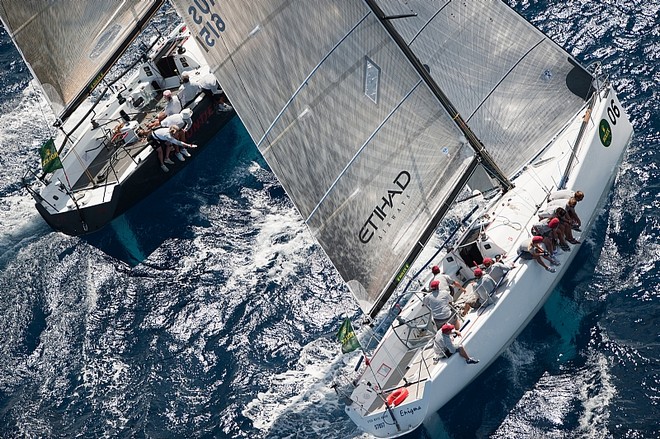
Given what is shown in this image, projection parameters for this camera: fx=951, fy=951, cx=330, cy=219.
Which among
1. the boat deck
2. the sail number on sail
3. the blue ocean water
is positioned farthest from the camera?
the boat deck

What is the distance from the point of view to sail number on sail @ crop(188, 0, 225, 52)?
1964 centimetres

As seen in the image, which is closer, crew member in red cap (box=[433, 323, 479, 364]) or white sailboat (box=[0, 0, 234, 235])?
crew member in red cap (box=[433, 323, 479, 364])

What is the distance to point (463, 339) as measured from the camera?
2181 centimetres

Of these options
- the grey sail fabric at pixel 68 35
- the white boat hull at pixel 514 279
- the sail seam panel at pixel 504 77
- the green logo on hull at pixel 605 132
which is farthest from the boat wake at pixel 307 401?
the grey sail fabric at pixel 68 35

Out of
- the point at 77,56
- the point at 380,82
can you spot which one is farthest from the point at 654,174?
the point at 77,56

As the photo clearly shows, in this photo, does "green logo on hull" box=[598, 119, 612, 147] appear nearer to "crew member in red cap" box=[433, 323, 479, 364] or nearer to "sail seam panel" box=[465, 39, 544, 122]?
"sail seam panel" box=[465, 39, 544, 122]

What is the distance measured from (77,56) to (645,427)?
16.9 meters

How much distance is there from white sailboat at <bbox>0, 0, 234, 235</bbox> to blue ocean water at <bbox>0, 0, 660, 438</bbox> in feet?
2.80

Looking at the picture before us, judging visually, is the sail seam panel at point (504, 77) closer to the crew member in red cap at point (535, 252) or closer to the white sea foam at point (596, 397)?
the crew member in red cap at point (535, 252)

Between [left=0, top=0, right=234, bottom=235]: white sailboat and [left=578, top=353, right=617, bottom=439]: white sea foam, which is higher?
[left=0, top=0, right=234, bottom=235]: white sailboat

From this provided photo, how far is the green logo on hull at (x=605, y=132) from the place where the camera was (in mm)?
24438

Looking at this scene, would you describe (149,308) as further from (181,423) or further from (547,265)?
(547,265)

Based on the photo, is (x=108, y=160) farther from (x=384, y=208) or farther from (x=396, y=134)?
(x=396, y=134)

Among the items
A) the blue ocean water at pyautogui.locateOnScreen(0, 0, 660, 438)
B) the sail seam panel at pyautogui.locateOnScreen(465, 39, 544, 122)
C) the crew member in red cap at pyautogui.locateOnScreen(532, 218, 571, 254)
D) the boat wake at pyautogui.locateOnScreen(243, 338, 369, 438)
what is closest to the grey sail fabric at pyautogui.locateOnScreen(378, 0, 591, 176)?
the sail seam panel at pyautogui.locateOnScreen(465, 39, 544, 122)
